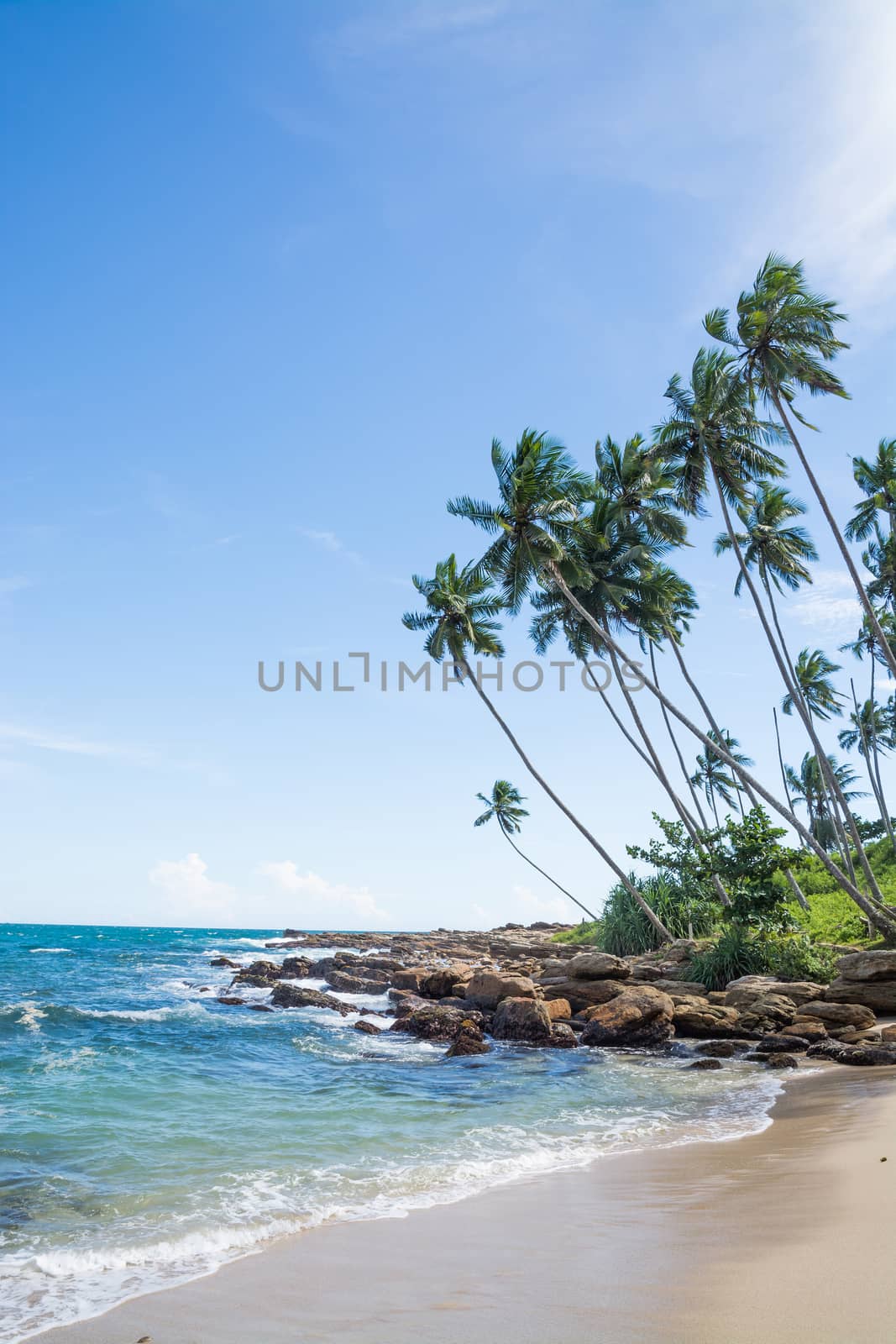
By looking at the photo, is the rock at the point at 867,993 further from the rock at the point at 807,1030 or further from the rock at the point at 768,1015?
the rock at the point at 807,1030

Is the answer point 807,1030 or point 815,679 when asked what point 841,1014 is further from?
point 815,679

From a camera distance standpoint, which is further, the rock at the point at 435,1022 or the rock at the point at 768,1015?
the rock at the point at 435,1022

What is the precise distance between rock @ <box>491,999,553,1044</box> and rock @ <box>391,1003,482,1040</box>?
0.62 m

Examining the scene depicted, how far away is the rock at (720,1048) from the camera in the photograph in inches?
536

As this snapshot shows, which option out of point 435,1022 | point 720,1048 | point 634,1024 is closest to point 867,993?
point 720,1048

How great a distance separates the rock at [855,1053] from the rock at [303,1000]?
11.9 m

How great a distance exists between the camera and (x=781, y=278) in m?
19.9

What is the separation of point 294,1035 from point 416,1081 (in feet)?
18.8

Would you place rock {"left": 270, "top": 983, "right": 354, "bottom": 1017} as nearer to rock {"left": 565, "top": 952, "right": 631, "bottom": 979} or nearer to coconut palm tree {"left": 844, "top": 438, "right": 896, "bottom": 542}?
rock {"left": 565, "top": 952, "right": 631, "bottom": 979}

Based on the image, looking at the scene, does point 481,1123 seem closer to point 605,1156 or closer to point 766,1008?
point 605,1156

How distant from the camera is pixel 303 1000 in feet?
71.2

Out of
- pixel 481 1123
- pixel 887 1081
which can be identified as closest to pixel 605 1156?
pixel 481 1123

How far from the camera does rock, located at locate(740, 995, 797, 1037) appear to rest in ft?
48.9

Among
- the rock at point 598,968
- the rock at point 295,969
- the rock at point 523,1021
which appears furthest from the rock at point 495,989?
the rock at point 295,969
